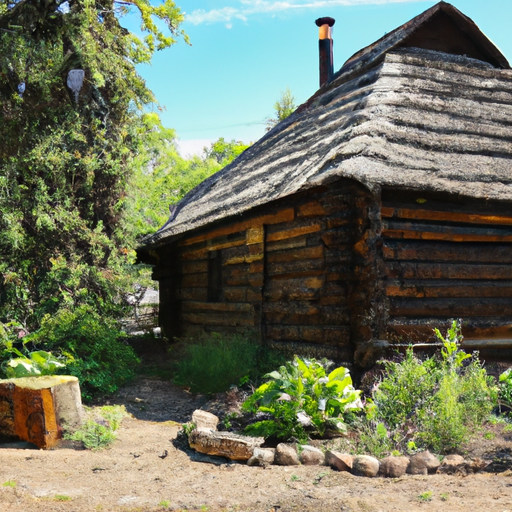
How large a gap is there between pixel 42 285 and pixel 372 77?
7.35m

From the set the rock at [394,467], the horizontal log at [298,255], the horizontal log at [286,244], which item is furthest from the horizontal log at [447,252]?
the rock at [394,467]

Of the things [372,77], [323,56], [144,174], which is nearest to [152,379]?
[372,77]

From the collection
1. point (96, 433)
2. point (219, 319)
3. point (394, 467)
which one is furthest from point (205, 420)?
point (219, 319)

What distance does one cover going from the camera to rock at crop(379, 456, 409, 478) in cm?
426

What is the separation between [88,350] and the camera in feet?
26.3

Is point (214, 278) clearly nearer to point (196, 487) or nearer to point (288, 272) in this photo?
point (288, 272)

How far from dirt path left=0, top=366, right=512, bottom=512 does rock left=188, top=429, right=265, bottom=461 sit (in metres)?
0.14

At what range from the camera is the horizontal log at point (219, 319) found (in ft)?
30.6

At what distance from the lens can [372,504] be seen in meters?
3.56

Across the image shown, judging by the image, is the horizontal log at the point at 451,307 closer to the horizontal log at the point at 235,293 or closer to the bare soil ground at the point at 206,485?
the bare soil ground at the point at 206,485

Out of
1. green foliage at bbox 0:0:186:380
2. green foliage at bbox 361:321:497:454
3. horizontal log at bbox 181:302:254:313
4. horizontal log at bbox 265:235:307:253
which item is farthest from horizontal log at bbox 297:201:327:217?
green foliage at bbox 0:0:186:380

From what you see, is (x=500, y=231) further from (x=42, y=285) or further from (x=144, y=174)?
(x=144, y=174)

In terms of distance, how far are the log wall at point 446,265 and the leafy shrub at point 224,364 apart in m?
1.94

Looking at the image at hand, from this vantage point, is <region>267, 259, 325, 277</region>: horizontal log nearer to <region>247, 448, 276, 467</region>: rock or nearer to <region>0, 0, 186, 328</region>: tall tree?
<region>247, 448, 276, 467</region>: rock
